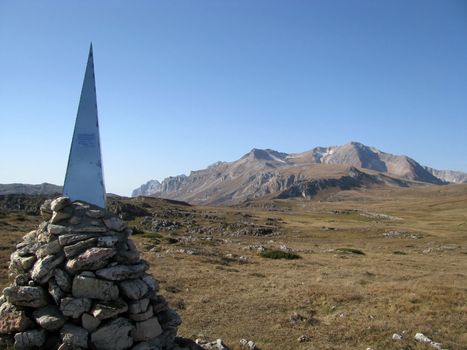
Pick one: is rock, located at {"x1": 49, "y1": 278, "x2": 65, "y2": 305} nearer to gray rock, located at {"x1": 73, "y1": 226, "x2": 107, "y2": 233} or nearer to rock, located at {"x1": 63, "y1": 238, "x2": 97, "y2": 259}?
rock, located at {"x1": 63, "y1": 238, "x2": 97, "y2": 259}

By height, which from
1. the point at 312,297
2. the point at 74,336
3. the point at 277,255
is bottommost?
the point at 277,255

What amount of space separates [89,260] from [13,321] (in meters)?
2.90

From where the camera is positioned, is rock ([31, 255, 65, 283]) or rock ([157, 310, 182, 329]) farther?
rock ([157, 310, 182, 329])

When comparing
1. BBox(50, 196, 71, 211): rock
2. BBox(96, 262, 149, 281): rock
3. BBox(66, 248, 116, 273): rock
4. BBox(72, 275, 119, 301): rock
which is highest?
BBox(50, 196, 71, 211): rock

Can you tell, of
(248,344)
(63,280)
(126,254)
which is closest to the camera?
(63,280)

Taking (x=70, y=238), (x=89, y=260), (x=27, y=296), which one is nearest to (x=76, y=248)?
(x=70, y=238)

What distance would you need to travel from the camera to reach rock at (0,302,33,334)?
12.5 metres

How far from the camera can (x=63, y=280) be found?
12594 millimetres

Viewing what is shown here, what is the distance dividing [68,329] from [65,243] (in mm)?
2503

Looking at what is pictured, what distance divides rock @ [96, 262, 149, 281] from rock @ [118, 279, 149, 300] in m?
0.18

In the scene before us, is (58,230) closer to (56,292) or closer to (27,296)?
(56,292)

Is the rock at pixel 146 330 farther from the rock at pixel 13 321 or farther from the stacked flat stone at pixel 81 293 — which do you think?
the rock at pixel 13 321

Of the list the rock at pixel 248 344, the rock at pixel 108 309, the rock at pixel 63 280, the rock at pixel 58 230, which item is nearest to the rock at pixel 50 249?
the rock at pixel 58 230

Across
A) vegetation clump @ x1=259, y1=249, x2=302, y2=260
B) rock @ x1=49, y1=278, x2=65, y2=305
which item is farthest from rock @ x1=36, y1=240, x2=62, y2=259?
vegetation clump @ x1=259, y1=249, x2=302, y2=260
